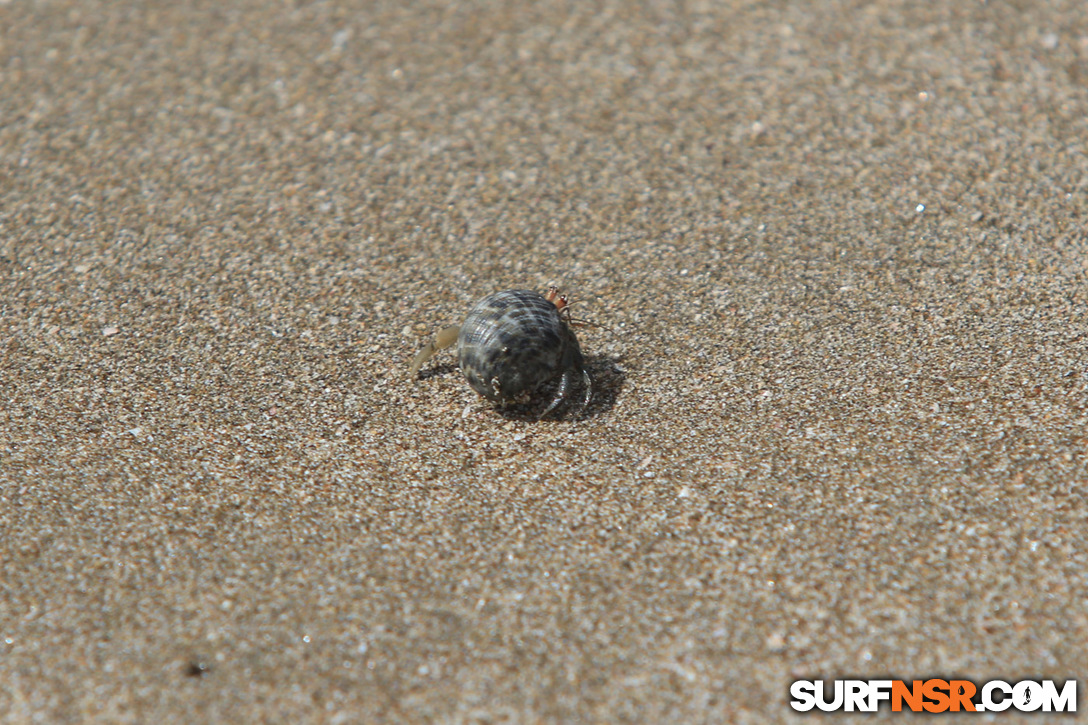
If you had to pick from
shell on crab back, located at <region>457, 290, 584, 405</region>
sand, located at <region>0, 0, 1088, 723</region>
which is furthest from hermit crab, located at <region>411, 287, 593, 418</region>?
sand, located at <region>0, 0, 1088, 723</region>

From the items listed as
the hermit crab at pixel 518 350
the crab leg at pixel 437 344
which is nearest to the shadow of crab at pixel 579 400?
the hermit crab at pixel 518 350

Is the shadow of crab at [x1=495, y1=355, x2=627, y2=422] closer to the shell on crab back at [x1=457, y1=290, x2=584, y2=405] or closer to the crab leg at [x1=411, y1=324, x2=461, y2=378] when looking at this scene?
the shell on crab back at [x1=457, y1=290, x2=584, y2=405]

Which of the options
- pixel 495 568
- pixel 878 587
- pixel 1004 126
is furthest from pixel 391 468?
pixel 1004 126

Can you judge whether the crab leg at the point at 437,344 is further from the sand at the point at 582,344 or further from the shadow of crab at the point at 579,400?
the shadow of crab at the point at 579,400

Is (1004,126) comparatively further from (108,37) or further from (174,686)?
(108,37)

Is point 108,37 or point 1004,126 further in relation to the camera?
point 108,37

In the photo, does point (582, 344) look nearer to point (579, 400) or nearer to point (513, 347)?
point (579, 400)
